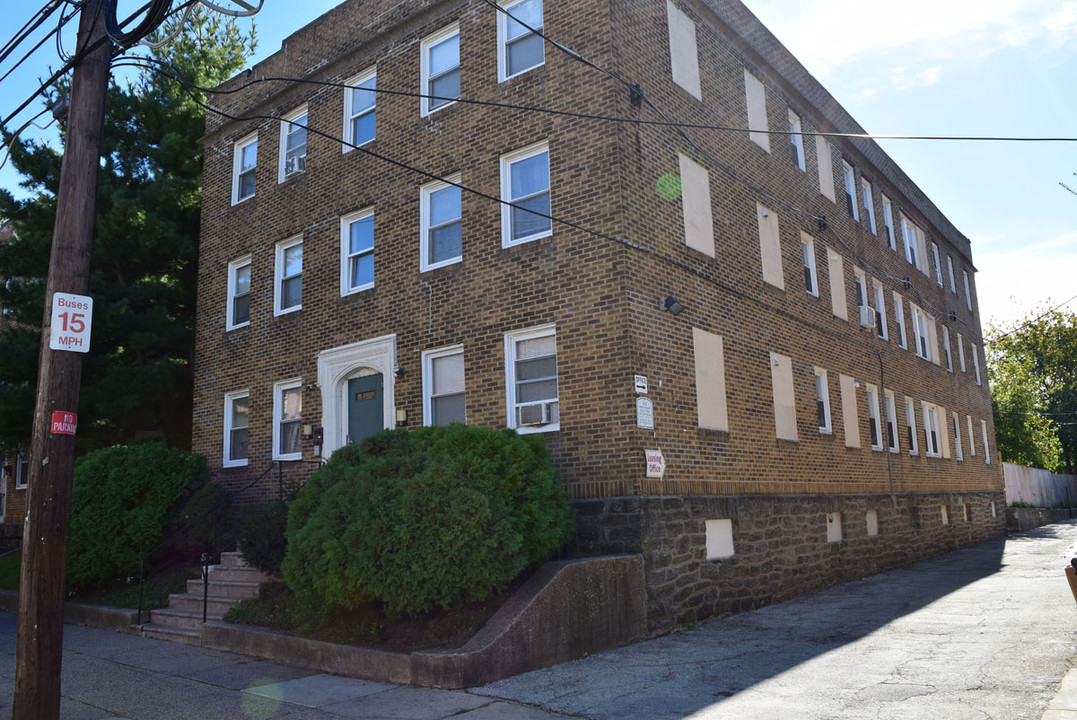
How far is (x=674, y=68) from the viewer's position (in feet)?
43.8

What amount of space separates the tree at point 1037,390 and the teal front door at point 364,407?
34969 mm

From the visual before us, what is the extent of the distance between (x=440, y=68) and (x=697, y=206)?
474cm

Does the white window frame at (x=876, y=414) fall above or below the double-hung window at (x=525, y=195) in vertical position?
below

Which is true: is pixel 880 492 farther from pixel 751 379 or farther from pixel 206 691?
pixel 206 691

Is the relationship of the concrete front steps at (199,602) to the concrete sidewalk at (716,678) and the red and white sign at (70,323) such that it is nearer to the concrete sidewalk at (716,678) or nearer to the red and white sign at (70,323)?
the concrete sidewalk at (716,678)

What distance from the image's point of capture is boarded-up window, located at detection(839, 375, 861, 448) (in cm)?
1712

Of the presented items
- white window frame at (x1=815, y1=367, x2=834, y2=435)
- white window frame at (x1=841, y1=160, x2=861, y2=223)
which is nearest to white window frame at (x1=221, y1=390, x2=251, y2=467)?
white window frame at (x1=815, y1=367, x2=834, y2=435)

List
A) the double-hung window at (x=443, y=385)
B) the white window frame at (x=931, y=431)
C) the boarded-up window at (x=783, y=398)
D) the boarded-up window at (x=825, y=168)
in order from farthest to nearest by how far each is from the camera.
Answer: the white window frame at (x=931, y=431)
the boarded-up window at (x=825, y=168)
the boarded-up window at (x=783, y=398)
the double-hung window at (x=443, y=385)

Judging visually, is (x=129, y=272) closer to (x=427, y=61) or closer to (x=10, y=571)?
(x=10, y=571)

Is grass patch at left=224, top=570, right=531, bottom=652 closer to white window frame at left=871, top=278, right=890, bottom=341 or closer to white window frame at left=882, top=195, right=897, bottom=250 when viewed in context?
A: white window frame at left=871, top=278, right=890, bottom=341

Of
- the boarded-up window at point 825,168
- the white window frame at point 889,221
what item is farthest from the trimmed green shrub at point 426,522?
the white window frame at point 889,221

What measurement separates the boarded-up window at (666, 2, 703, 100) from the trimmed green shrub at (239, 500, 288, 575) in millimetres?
8663

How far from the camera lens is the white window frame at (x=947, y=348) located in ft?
84.2

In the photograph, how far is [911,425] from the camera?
21.2 m
